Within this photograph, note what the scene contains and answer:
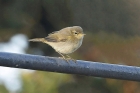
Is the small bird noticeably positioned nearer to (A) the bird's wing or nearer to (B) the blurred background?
(A) the bird's wing

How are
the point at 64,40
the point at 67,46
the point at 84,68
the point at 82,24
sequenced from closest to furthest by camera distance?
1. the point at 84,68
2. the point at 67,46
3. the point at 64,40
4. the point at 82,24

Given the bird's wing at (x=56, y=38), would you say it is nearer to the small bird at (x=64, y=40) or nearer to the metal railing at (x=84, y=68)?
the small bird at (x=64, y=40)

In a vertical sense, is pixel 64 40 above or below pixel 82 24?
above

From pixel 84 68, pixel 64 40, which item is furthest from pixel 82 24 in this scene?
pixel 84 68

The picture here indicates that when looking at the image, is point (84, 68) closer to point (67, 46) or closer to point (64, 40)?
point (67, 46)

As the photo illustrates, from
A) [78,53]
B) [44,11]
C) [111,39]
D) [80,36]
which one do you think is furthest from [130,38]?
[80,36]

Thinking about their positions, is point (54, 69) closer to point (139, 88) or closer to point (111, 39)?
point (139, 88)

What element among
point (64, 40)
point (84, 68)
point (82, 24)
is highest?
point (84, 68)

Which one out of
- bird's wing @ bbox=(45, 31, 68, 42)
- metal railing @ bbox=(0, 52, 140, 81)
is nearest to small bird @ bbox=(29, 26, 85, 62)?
bird's wing @ bbox=(45, 31, 68, 42)
